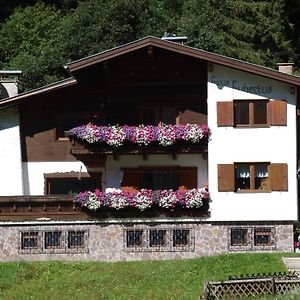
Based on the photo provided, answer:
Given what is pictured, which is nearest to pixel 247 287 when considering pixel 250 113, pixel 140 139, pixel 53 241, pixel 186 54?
pixel 140 139

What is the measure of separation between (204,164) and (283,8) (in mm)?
25217

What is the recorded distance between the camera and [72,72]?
1171 inches

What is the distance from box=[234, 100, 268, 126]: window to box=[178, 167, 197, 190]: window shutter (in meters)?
2.77

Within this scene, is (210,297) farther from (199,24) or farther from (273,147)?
(199,24)

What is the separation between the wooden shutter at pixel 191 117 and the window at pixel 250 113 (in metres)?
1.60

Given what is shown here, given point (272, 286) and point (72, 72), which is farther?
point (72, 72)

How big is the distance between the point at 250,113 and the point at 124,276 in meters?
8.06

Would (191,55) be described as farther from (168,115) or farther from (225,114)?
(168,115)

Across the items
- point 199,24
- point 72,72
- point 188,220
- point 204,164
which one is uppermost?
point 199,24

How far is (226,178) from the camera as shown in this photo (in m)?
29.6

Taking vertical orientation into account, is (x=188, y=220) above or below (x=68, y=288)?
above

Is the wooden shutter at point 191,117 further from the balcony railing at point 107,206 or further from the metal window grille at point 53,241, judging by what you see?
the metal window grille at point 53,241

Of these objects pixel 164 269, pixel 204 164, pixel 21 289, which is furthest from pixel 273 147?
pixel 21 289

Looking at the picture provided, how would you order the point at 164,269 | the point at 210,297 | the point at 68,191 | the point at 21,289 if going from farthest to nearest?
the point at 68,191
the point at 164,269
the point at 21,289
the point at 210,297
